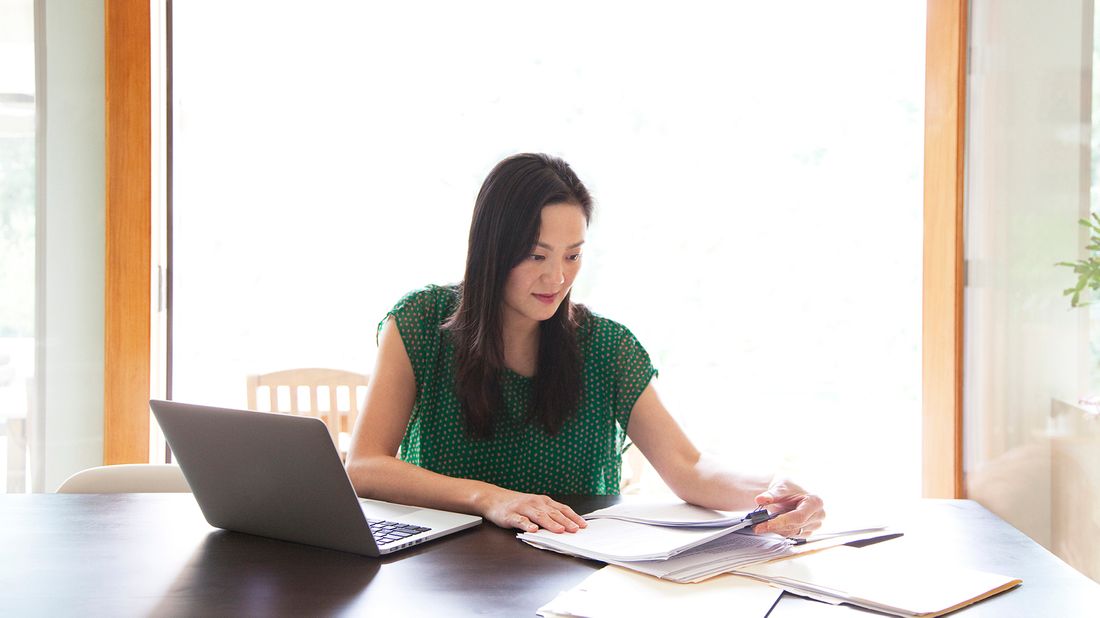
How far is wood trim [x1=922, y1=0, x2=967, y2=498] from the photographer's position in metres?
2.45

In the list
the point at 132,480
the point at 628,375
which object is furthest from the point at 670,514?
the point at 132,480

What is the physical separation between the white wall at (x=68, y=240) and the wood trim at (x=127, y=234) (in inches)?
2.3

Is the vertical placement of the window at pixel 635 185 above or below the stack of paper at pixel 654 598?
above

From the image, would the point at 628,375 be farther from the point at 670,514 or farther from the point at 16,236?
the point at 16,236

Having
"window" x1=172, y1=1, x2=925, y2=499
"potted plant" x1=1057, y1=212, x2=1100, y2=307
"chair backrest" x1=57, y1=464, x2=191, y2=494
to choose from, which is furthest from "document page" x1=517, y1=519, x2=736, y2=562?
"window" x1=172, y1=1, x2=925, y2=499

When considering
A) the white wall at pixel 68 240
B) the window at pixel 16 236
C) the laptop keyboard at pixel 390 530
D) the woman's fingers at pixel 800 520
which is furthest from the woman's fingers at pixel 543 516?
the window at pixel 16 236

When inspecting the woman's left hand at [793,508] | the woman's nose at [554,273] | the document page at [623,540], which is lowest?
the document page at [623,540]

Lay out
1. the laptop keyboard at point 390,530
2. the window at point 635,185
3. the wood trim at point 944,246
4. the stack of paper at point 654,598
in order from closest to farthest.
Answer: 1. the stack of paper at point 654,598
2. the laptop keyboard at point 390,530
3. the wood trim at point 944,246
4. the window at point 635,185

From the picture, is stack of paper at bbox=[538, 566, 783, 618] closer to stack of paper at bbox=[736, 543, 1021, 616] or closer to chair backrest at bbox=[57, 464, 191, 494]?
stack of paper at bbox=[736, 543, 1021, 616]

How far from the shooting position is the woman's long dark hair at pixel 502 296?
181cm

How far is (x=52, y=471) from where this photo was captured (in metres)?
2.71

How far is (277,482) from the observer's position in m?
1.25

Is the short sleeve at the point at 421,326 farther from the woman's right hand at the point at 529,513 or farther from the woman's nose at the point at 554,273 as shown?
the woman's right hand at the point at 529,513

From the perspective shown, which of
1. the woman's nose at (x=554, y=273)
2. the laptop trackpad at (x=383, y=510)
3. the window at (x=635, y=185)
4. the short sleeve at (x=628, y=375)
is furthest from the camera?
the window at (x=635, y=185)
